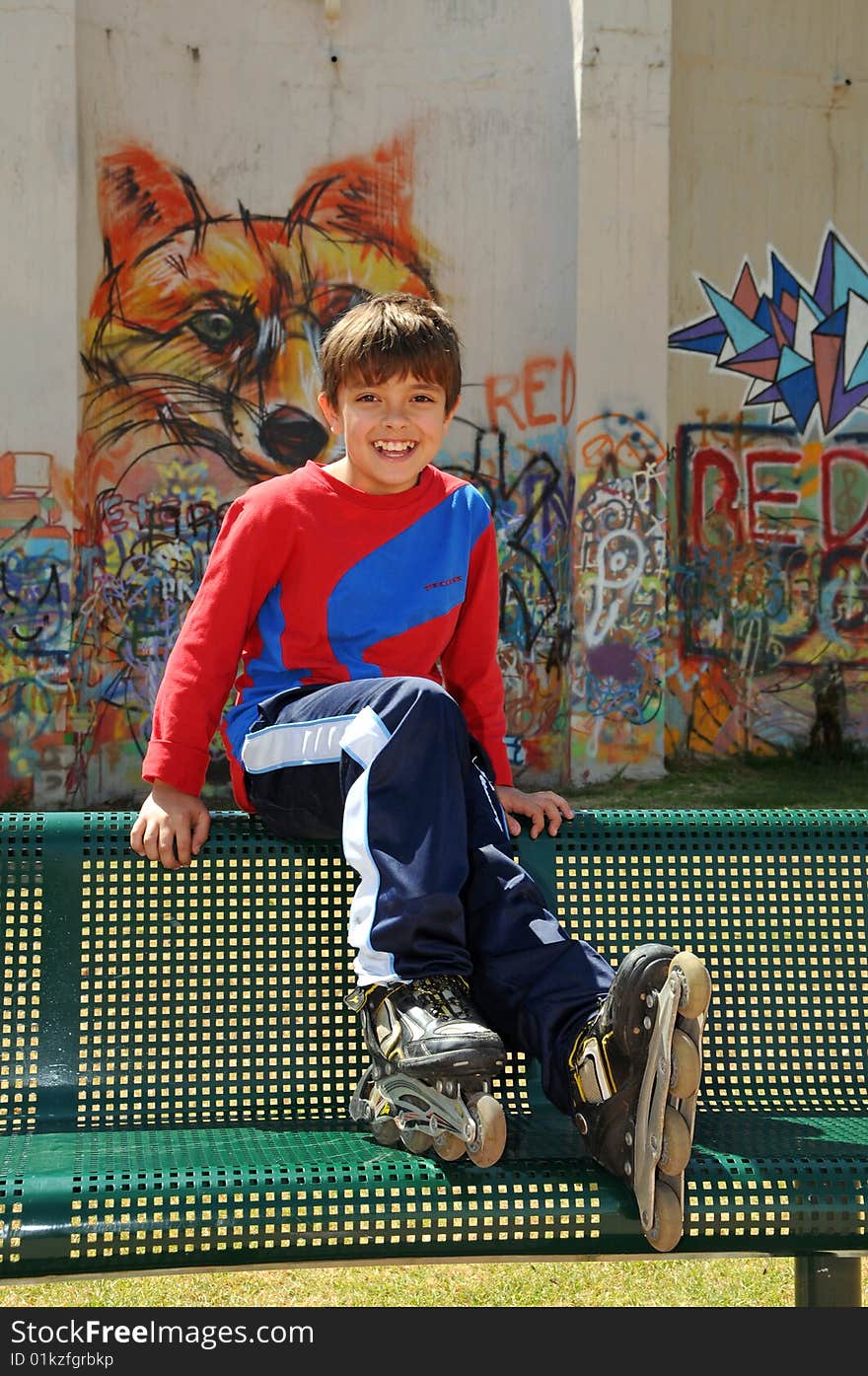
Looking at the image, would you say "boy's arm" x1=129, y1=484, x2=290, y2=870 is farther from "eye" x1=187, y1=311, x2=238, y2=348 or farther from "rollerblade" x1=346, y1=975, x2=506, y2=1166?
"eye" x1=187, y1=311, x2=238, y2=348

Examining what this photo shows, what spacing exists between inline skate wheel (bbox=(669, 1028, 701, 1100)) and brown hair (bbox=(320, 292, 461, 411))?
4.62 feet

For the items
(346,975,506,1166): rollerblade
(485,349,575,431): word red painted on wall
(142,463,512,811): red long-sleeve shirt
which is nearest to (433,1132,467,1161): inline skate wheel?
(346,975,506,1166): rollerblade

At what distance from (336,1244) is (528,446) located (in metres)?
9.01

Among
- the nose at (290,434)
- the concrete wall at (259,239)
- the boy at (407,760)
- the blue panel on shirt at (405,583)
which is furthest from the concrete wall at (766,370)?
the boy at (407,760)

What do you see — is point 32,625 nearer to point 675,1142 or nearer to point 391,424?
point 391,424

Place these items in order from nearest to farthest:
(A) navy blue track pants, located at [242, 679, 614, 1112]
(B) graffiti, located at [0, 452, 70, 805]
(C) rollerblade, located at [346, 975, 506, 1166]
→ (C) rollerblade, located at [346, 975, 506, 1166] < (A) navy blue track pants, located at [242, 679, 614, 1112] < (B) graffiti, located at [0, 452, 70, 805]

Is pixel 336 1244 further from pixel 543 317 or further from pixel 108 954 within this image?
pixel 543 317

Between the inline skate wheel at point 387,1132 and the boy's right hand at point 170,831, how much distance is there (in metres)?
0.60

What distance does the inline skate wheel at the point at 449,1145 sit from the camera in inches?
85.3

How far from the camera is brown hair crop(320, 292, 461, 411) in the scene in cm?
275

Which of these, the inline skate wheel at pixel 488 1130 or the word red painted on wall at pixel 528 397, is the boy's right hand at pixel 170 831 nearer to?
the inline skate wheel at pixel 488 1130

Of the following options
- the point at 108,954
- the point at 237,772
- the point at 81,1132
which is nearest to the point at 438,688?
the point at 237,772

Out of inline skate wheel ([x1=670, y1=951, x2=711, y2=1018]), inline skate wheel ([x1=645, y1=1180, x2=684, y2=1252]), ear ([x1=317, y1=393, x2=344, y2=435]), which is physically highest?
ear ([x1=317, y1=393, x2=344, y2=435])

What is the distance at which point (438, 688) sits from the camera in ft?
8.11
